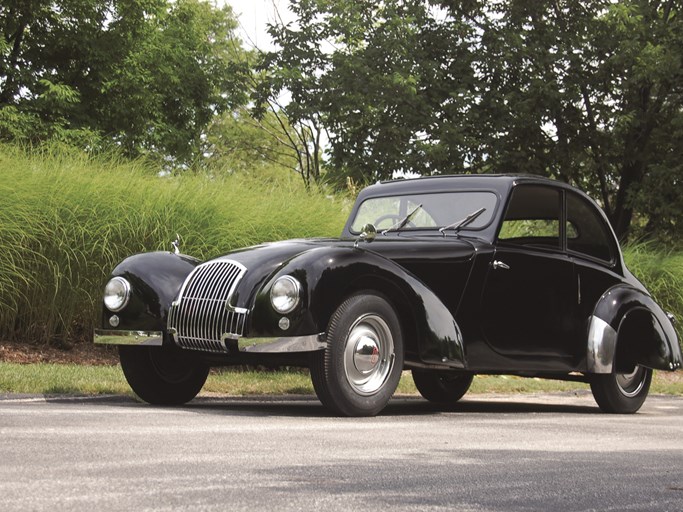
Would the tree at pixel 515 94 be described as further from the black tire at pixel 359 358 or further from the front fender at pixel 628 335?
the black tire at pixel 359 358

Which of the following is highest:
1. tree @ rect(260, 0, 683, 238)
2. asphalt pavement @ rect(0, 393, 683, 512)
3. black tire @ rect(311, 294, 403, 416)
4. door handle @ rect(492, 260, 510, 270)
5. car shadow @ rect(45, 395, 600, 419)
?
tree @ rect(260, 0, 683, 238)

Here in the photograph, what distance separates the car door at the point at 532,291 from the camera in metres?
8.22

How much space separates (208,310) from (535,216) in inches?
128

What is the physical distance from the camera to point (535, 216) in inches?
364

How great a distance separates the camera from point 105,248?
1232cm

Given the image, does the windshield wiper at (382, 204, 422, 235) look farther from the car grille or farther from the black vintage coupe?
the car grille

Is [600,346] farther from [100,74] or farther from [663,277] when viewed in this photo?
[100,74]

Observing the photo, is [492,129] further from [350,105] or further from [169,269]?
[169,269]

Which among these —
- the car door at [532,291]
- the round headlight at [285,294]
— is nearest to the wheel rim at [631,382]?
the car door at [532,291]

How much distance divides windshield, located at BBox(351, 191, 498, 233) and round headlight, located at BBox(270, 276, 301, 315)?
1.99 m

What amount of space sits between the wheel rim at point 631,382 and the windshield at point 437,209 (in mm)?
1963

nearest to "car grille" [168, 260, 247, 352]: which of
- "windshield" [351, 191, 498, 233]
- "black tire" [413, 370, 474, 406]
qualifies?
"windshield" [351, 191, 498, 233]

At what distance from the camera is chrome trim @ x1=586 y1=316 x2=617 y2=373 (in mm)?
8766

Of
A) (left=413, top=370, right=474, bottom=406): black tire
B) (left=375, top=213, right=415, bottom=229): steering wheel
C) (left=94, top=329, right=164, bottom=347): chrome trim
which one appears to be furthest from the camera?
(left=413, top=370, right=474, bottom=406): black tire
